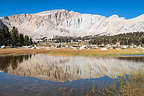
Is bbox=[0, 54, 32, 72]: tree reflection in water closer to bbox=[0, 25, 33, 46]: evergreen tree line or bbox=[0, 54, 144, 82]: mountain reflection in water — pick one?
bbox=[0, 54, 144, 82]: mountain reflection in water

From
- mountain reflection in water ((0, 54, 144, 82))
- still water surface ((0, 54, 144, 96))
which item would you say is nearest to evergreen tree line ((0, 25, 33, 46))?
mountain reflection in water ((0, 54, 144, 82))

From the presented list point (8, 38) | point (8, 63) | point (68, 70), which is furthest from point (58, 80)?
point (8, 38)

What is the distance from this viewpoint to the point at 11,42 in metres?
114

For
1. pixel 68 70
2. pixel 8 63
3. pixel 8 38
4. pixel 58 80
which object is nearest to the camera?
pixel 58 80

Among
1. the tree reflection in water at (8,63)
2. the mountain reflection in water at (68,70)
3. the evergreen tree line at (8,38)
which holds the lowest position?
the mountain reflection in water at (68,70)

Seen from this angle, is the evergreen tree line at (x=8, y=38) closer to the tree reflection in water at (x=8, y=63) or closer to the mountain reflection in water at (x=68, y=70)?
the tree reflection in water at (x=8, y=63)

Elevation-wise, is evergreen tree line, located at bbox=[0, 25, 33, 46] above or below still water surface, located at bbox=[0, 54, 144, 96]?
above

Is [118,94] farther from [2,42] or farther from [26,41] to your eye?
[26,41]

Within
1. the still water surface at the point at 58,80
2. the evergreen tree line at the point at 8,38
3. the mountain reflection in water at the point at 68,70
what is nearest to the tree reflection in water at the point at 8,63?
the mountain reflection in water at the point at 68,70

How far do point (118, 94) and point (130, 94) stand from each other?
0.96m

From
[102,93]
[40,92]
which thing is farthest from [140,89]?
[40,92]

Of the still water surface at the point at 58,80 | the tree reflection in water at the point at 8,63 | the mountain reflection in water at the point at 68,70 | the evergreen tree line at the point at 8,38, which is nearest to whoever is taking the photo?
the still water surface at the point at 58,80

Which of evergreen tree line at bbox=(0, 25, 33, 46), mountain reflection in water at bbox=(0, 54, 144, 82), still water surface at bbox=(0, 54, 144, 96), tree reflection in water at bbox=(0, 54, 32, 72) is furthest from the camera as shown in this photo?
evergreen tree line at bbox=(0, 25, 33, 46)

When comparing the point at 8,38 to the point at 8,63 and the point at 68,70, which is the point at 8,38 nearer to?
the point at 8,63
